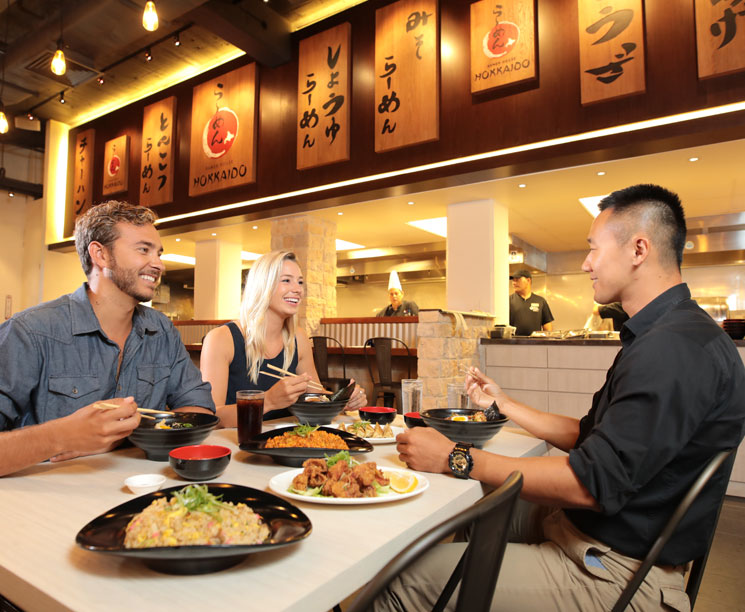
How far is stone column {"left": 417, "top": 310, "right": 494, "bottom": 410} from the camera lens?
4.79 m

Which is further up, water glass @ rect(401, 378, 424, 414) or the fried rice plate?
water glass @ rect(401, 378, 424, 414)

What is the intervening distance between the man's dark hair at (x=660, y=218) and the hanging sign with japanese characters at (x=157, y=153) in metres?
7.69

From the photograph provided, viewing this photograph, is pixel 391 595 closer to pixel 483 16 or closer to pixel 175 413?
pixel 175 413

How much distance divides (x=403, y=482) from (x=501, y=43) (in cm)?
508

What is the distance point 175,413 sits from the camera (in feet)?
4.94

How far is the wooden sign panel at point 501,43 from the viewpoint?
192 inches

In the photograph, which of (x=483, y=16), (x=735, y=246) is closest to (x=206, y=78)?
(x=483, y=16)

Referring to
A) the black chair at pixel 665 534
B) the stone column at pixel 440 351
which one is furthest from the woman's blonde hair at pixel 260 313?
the stone column at pixel 440 351

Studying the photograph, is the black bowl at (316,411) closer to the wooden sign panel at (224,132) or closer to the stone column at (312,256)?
the stone column at (312,256)

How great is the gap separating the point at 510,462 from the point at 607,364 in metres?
3.83

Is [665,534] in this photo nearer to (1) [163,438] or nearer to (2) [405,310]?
(1) [163,438]

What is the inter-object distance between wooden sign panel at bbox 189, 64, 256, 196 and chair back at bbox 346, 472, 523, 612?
6815mm

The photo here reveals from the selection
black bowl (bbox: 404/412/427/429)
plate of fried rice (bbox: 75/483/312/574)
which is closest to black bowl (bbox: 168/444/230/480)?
plate of fried rice (bbox: 75/483/312/574)

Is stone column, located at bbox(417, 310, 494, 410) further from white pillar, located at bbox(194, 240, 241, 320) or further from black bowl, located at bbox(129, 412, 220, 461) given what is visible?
white pillar, located at bbox(194, 240, 241, 320)
